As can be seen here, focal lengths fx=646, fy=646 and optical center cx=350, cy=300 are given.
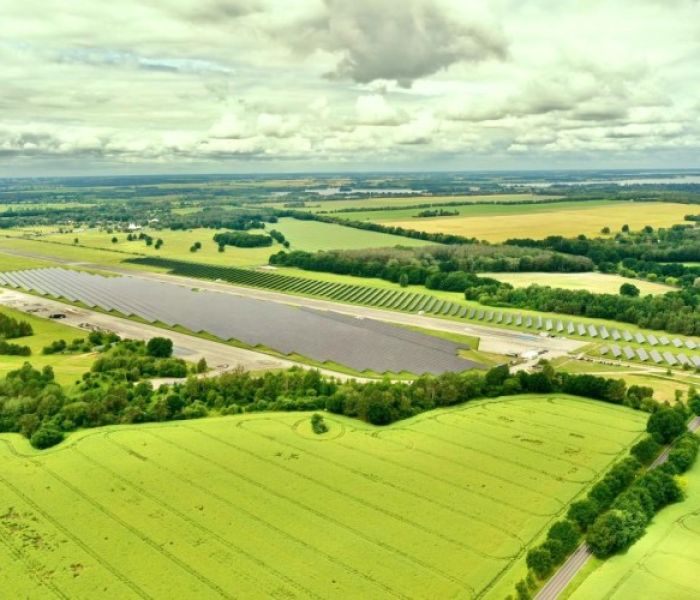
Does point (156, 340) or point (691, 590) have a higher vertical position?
point (156, 340)

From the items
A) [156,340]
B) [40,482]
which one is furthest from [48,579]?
[156,340]

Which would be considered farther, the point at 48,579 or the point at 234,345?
the point at 234,345

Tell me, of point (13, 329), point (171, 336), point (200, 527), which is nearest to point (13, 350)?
point (13, 329)

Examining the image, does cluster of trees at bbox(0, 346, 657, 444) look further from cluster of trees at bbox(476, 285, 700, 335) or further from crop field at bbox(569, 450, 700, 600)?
cluster of trees at bbox(476, 285, 700, 335)

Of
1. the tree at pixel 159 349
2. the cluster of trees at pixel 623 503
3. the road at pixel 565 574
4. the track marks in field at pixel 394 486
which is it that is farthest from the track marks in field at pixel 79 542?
the tree at pixel 159 349

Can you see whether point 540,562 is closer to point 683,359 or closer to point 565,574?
point 565,574

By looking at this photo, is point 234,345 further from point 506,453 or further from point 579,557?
point 579,557

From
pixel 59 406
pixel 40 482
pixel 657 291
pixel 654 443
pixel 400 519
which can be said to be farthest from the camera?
pixel 657 291

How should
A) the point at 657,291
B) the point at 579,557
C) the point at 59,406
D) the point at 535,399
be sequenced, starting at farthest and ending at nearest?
the point at 657,291
the point at 535,399
the point at 59,406
the point at 579,557
